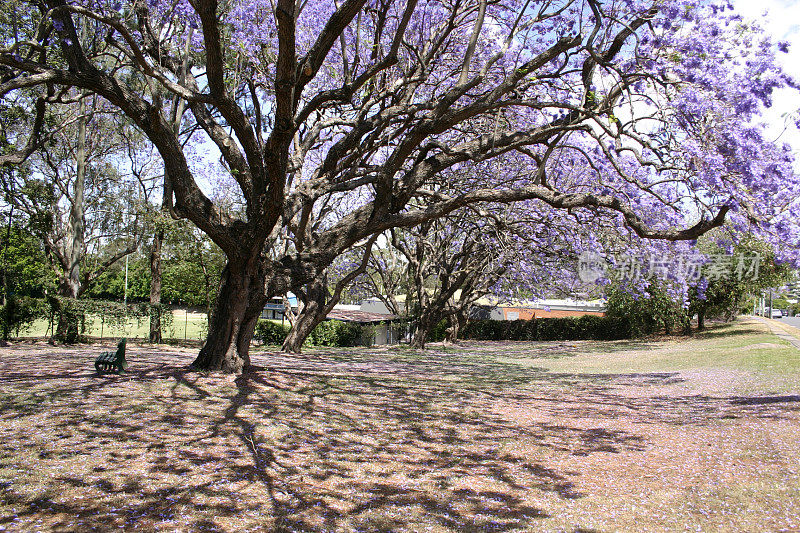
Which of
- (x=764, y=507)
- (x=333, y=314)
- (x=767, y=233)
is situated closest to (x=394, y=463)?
(x=764, y=507)

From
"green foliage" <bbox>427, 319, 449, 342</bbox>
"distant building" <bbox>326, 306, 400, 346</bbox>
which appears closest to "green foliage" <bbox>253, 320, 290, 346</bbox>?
"distant building" <bbox>326, 306, 400, 346</bbox>

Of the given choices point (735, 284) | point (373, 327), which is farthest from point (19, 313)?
point (735, 284)

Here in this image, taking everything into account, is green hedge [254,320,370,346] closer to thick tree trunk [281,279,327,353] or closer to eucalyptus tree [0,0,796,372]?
thick tree trunk [281,279,327,353]

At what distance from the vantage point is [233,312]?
7.99 meters

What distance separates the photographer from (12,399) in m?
5.98

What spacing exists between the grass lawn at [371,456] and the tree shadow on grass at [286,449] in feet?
0.07

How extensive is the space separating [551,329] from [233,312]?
86.0 feet

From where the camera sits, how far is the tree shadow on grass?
359cm

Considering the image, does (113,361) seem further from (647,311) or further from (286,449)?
(647,311)

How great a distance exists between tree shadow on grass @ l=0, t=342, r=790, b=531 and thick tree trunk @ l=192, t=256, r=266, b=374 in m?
0.46

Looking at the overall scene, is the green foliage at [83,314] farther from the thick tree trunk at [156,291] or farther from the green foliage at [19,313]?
the green foliage at [19,313]

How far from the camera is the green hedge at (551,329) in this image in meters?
29.6

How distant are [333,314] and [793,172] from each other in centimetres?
1896

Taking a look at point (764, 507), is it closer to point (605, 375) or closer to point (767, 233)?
point (767, 233)
